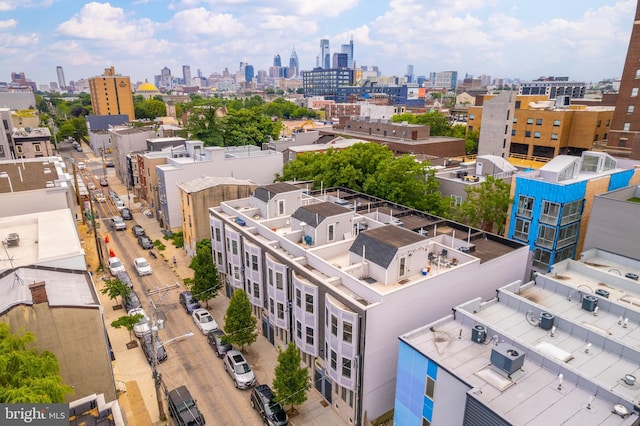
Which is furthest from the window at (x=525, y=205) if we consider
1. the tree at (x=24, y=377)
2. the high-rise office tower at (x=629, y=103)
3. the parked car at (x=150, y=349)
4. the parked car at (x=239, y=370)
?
the high-rise office tower at (x=629, y=103)

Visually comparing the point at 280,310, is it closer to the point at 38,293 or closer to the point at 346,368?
the point at 346,368

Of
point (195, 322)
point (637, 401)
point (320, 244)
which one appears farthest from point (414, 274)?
point (195, 322)

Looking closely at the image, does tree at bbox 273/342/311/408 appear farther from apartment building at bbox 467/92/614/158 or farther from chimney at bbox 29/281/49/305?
apartment building at bbox 467/92/614/158

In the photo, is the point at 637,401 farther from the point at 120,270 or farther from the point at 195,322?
the point at 120,270

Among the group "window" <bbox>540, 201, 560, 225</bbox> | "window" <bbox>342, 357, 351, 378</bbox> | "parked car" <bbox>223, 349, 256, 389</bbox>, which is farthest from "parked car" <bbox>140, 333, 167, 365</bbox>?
"window" <bbox>540, 201, 560, 225</bbox>

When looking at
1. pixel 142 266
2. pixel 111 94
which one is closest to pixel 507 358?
pixel 142 266

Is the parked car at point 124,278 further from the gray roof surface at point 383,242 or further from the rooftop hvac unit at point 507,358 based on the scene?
the rooftop hvac unit at point 507,358

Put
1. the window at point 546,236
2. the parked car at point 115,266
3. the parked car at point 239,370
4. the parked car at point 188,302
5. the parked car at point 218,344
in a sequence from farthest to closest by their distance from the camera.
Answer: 1. the parked car at point 115,266
2. the parked car at point 188,302
3. the window at point 546,236
4. the parked car at point 218,344
5. the parked car at point 239,370
